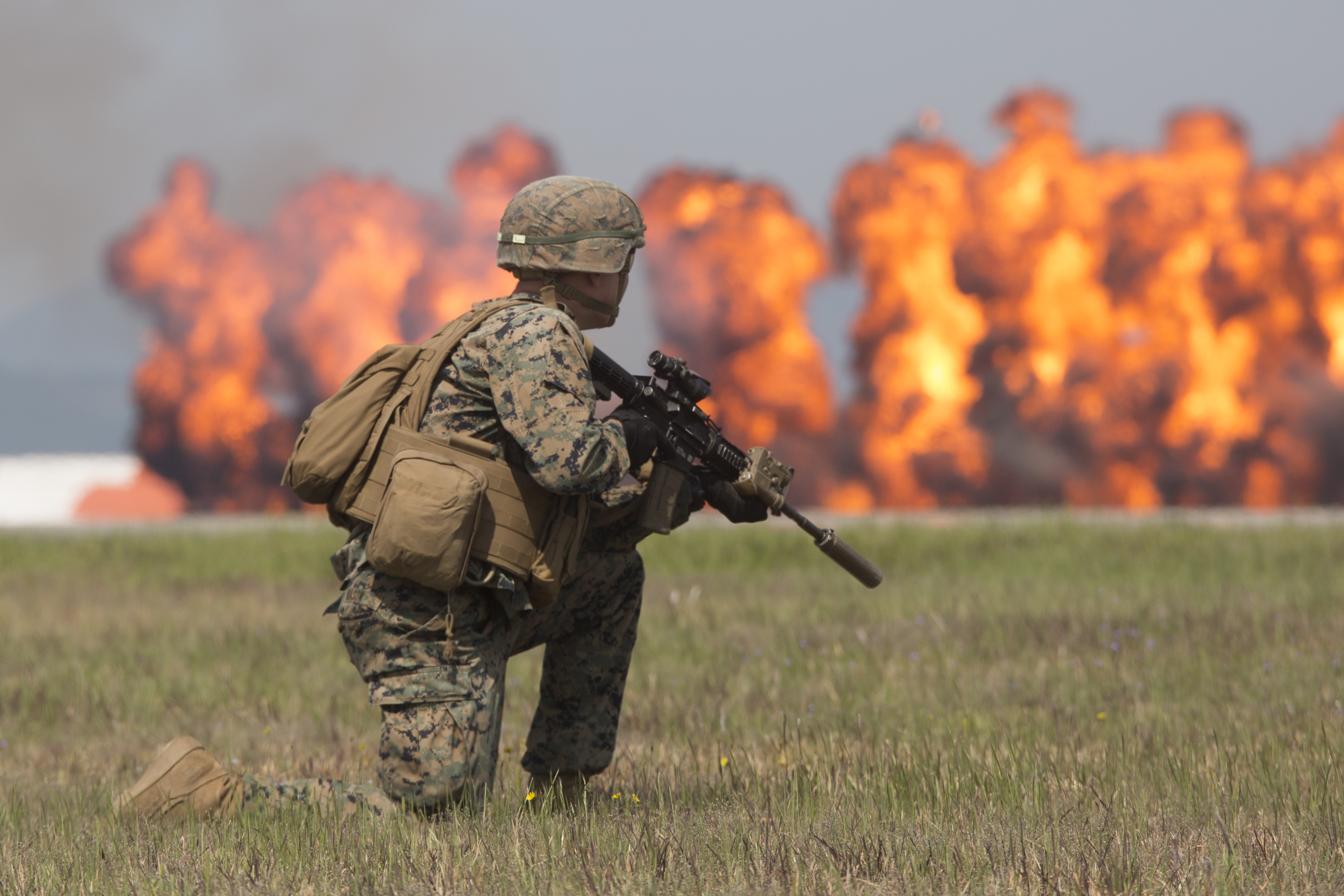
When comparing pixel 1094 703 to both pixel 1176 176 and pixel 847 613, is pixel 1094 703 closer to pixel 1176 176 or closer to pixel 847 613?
pixel 847 613

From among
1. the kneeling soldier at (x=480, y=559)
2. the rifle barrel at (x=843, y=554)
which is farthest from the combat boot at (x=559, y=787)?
the rifle barrel at (x=843, y=554)

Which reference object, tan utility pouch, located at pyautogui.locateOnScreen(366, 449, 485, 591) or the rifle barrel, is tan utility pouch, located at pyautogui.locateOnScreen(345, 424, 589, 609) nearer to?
tan utility pouch, located at pyautogui.locateOnScreen(366, 449, 485, 591)

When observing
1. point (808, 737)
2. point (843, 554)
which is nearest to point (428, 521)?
point (843, 554)

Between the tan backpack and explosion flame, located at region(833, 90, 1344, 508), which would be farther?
explosion flame, located at region(833, 90, 1344, 508)

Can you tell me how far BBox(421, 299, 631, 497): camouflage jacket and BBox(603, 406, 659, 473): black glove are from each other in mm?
40

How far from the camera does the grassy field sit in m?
3.67

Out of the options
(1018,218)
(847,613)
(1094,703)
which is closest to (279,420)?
(1018,218)

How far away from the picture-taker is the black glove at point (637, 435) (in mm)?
4348

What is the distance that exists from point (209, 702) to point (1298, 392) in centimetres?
2690

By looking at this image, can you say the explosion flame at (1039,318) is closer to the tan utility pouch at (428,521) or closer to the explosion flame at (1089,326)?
the explosion flame at (1089,326)

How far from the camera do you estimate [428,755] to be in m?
4.27

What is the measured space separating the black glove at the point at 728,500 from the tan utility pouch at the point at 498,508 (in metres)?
0.54

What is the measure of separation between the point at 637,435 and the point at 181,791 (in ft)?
6.20

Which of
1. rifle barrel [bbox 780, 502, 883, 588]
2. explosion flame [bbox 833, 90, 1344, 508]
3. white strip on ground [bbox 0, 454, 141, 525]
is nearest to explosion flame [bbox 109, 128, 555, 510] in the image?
white strip on ground [bbox 0, 454, 141, 525]
